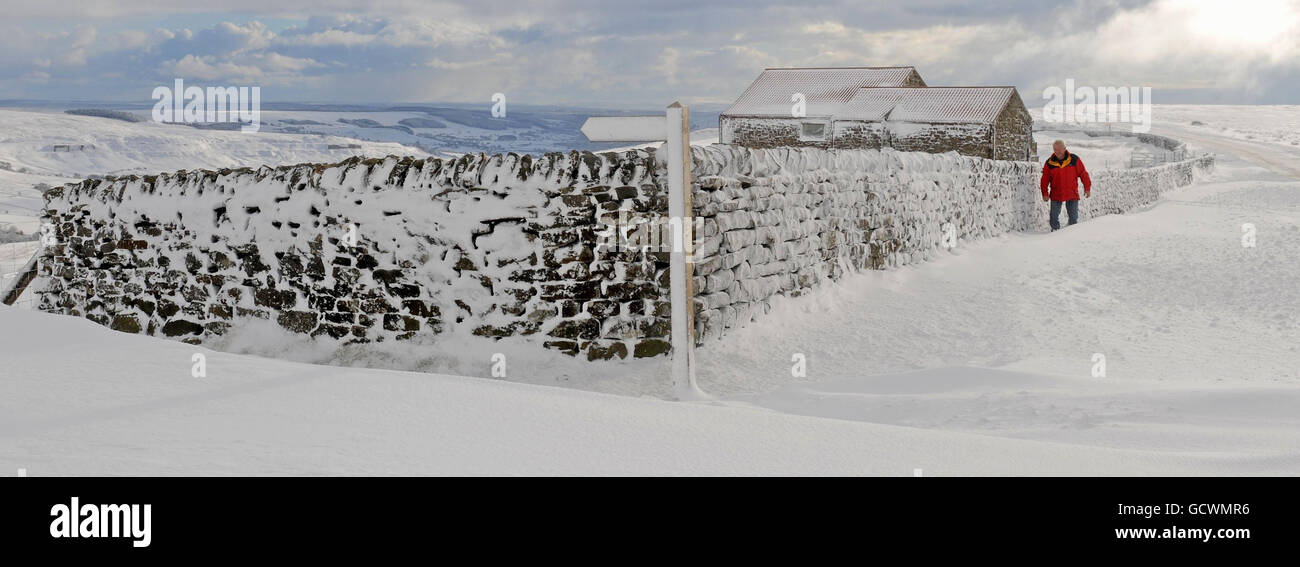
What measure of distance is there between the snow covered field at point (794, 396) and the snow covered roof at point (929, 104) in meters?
20.5

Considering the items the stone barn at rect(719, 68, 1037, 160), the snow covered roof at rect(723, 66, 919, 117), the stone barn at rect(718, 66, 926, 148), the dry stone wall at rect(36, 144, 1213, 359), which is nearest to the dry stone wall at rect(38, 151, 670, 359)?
the dry stone wall at rect(36, 144, 1213, 359)

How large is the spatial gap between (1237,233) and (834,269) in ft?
24.5

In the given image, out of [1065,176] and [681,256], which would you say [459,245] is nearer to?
[681,256]

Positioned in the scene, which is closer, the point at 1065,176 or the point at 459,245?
the point at 459,245

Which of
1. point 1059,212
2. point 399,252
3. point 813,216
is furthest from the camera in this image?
point 1059,212

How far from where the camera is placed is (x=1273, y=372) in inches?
261

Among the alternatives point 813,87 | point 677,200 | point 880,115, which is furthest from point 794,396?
point 813,87

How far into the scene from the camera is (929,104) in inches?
1217

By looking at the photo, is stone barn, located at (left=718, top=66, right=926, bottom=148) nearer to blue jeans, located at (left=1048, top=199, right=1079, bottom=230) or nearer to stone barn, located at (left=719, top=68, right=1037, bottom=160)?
stone barn, located at (left=719, top=68, right=1037, bottom=160)

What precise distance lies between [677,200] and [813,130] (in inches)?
1092

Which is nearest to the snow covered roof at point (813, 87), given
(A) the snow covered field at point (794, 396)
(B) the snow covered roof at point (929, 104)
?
(B) the snow covered roof at point (929, 104)

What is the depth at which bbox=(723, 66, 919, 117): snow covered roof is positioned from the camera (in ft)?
111

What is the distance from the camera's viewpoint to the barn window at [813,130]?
32750 millimetres
